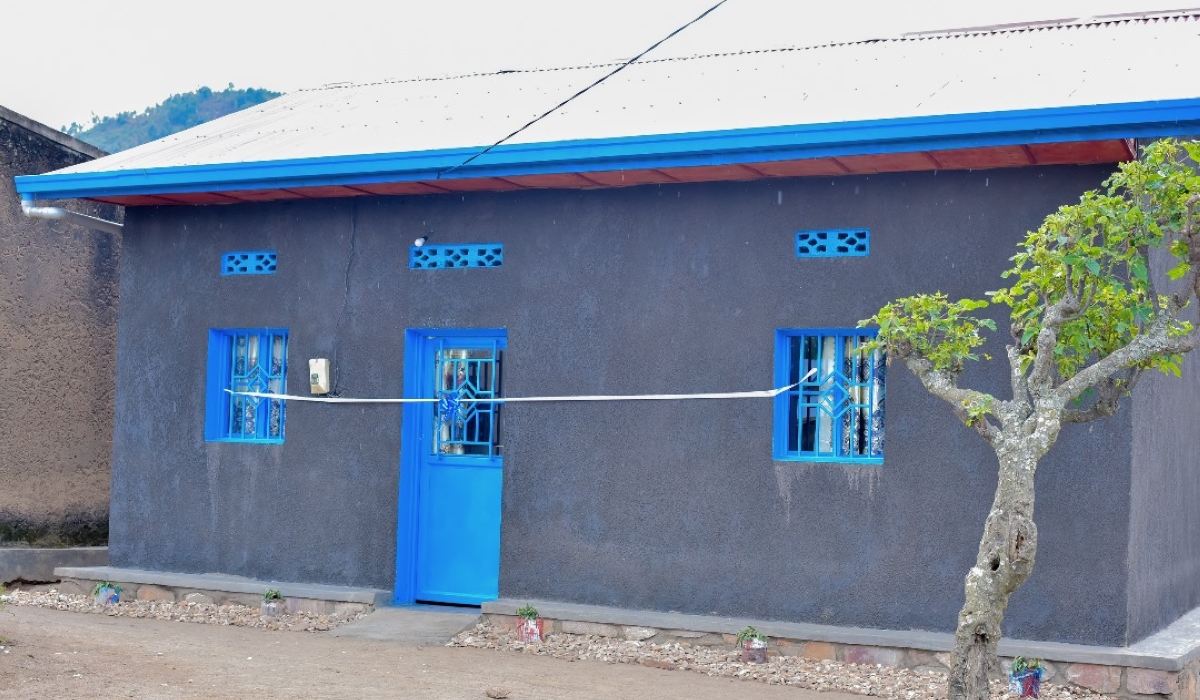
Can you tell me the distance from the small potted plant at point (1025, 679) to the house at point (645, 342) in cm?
42

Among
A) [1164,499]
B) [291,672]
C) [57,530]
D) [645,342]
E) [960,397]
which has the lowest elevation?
[291,672]

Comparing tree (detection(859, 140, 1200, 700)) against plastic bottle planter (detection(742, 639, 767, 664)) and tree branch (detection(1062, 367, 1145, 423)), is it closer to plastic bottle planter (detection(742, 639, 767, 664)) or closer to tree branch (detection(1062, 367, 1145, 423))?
tree branch (detection(1062, 367, 1145, 423))

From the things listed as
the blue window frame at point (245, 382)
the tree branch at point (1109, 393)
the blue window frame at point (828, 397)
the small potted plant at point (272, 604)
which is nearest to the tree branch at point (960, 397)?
the tree branch at point (1109, 393)

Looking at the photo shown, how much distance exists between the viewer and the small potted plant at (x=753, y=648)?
8516mm

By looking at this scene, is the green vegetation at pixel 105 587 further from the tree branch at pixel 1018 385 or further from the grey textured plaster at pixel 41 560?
the tree branch at pixel 1018 385

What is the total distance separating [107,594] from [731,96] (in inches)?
230

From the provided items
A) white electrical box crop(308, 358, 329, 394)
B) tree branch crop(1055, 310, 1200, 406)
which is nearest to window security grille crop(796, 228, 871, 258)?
tree branch crop(1055, 310, 1200, 406)

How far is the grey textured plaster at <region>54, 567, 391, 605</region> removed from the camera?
10031mm

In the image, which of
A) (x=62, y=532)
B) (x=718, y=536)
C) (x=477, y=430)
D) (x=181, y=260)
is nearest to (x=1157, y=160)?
(x=718, y=536)

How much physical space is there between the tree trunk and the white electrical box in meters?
5.64

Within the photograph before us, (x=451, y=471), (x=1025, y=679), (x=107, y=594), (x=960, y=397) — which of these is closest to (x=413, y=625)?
(x=451, y=471)

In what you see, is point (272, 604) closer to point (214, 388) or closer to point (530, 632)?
point (214, 388)

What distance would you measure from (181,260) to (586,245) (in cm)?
350

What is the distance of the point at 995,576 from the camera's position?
5.90 m
